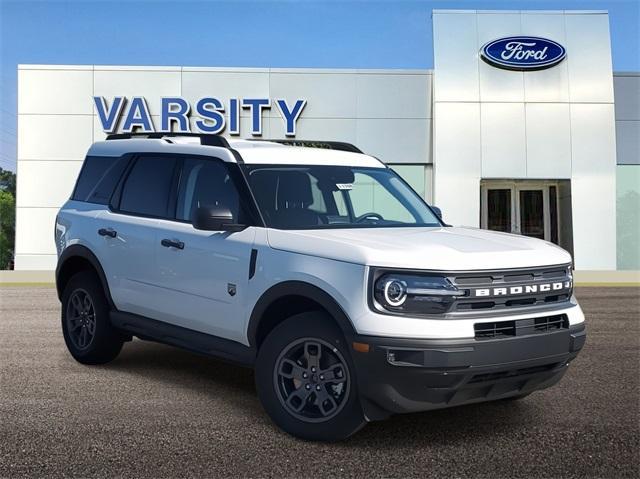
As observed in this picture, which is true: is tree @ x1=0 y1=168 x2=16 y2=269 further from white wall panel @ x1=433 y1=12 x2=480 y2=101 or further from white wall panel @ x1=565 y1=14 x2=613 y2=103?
white wall panel @ x1=565 y1=14 x2=613 y2=103

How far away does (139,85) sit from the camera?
76.7 feet

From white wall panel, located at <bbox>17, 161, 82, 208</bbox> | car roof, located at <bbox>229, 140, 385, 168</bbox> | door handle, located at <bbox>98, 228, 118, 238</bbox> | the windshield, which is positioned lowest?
door handle, located at <bbox>98, 228, 118, 238</bbox>

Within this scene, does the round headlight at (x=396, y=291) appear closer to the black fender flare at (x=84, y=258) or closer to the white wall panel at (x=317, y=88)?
the black fender flare at (x=84, y=258)

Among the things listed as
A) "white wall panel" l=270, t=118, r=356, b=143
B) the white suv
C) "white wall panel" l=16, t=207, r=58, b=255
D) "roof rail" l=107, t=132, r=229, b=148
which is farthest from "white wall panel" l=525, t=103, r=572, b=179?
"roof rail" l=107, t=132, r=229, b=148

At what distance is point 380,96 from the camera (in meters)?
23.5

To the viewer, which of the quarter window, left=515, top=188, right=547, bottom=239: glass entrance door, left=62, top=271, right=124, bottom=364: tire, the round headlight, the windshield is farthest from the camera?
left=515, top=188, right=547, bottom=239: glass entrance door

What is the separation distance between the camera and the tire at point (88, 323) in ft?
22.5

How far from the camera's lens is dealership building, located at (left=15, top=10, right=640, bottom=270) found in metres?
22.7

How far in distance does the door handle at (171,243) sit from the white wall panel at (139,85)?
60.1ft

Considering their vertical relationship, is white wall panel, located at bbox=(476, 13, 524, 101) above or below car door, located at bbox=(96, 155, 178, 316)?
above

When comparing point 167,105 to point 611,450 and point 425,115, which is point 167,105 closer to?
point 425,115

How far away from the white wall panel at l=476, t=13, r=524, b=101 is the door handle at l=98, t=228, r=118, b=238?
58.6 ft

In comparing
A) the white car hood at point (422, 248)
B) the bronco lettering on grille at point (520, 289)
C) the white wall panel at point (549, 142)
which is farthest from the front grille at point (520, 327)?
the white wall panel at point (549, 142)

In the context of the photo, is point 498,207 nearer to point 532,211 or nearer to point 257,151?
point 532,211
